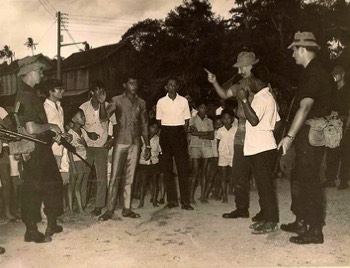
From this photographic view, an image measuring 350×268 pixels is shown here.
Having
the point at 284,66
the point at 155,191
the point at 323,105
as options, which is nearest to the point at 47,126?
the point at 155,191

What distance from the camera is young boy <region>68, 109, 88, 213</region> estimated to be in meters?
4.73

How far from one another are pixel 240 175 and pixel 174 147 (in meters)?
0.89

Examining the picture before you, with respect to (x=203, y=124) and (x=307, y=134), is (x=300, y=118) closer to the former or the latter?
(x=307, y=134)

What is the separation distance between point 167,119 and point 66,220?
5.10 ft

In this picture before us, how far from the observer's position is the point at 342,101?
5250 mm

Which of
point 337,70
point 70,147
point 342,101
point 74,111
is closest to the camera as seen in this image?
→ point 70,147

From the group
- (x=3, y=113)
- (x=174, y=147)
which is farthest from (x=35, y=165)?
(x=174, y=147)

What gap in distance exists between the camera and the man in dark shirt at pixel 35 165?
3.68m

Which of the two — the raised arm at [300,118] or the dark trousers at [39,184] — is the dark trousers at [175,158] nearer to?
the dark trousers at [39,184]

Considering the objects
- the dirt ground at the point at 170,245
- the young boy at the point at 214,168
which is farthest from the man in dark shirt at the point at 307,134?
the young boy at the point at 214,168

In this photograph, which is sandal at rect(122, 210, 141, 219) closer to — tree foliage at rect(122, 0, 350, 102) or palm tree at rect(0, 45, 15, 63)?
tree foliage at rect(122, 0, 350, 102)

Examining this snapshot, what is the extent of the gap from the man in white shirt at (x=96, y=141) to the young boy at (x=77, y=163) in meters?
0.07

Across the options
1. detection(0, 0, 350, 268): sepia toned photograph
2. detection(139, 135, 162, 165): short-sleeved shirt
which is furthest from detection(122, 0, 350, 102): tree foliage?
detection(139, 135, 162, 165): short-sleeved shirt

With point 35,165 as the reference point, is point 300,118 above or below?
above
